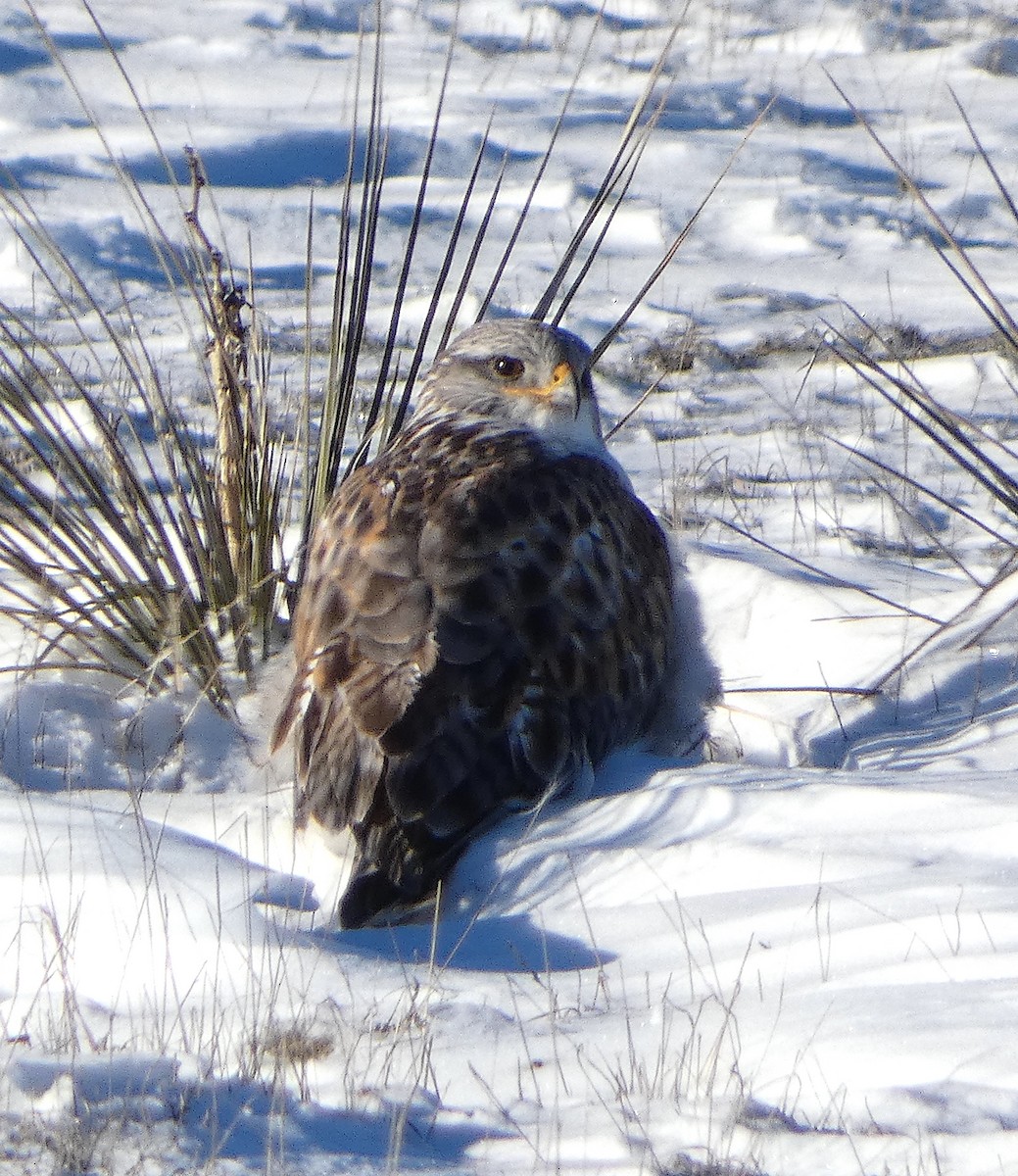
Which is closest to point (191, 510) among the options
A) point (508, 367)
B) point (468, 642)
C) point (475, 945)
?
point (508, 367)

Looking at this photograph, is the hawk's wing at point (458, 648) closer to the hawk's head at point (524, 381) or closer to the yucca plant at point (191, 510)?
the hawk's head at point (524, 381)

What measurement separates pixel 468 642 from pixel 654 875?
0.59 meters

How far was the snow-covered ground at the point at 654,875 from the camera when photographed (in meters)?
2.14

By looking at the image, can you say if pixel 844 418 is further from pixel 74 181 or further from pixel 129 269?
pixel 74 181

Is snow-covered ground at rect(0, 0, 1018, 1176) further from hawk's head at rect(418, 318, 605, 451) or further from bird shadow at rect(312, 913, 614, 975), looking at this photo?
hawk's head at rect(418, 318, 605, 451)

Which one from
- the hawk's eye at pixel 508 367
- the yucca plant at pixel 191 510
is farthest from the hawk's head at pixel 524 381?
the yucca plant at pixel 191 510

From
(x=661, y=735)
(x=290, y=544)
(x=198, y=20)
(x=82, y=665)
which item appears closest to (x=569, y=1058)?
(x=661, y=735)

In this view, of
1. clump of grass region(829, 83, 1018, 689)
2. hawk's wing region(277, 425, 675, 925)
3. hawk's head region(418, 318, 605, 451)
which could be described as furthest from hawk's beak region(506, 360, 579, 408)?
clump of grass region(829, 83, 1018, 689)

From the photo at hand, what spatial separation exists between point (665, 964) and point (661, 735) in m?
1.19

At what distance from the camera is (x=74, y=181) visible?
797 cm

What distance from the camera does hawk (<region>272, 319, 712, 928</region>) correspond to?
10.1 ft

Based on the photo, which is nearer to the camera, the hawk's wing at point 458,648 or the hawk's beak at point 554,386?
the hawk's wing at point 458,648

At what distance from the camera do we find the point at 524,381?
3.95 meters

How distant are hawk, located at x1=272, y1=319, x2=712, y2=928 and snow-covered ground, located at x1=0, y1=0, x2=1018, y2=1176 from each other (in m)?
0.12
